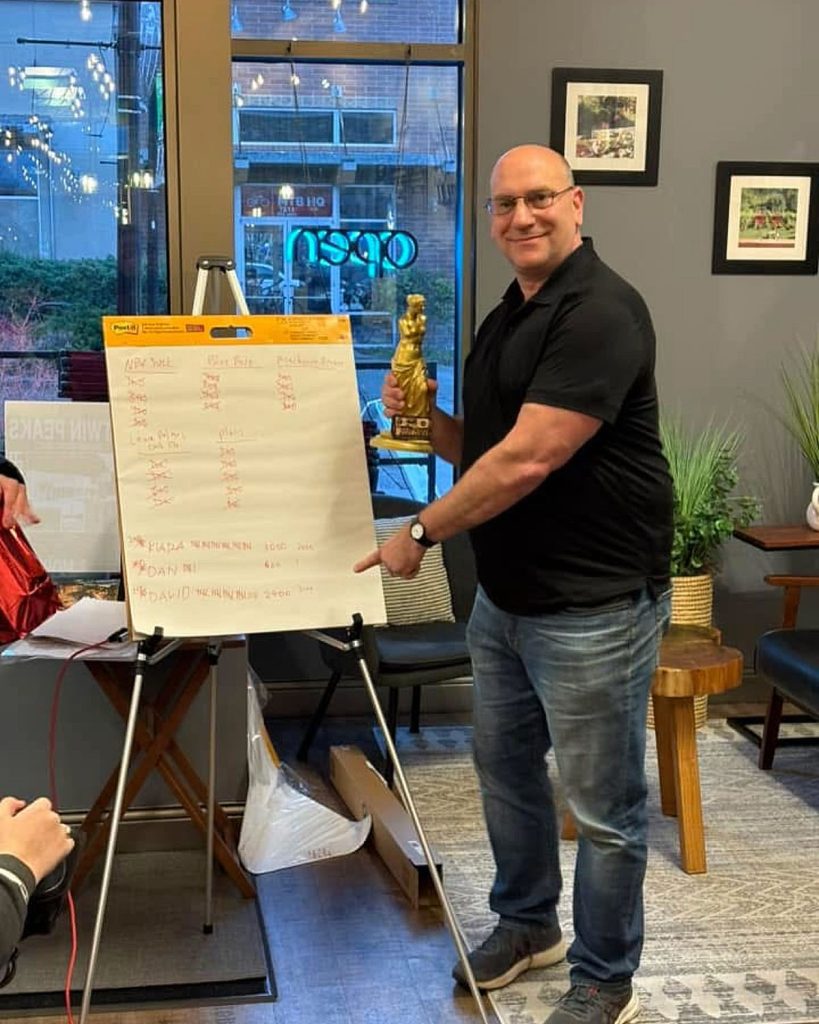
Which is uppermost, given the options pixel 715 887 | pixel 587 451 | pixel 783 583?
pixel 587 451

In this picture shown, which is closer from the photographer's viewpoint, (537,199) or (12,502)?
(537,199)

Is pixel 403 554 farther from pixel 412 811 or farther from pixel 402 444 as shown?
pixel 412 811

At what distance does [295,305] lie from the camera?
420 centimetres

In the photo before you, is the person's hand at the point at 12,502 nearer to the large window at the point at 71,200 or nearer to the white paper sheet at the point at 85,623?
the white paper sheet at the point at 85,623

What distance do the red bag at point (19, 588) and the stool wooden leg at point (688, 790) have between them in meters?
1.63

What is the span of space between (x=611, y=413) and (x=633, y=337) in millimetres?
153

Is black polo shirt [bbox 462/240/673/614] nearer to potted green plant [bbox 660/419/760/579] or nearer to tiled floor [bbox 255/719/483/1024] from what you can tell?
tiled floor [bbox 255/719/483/1024]

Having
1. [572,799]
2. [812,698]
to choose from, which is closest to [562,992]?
[572,799]

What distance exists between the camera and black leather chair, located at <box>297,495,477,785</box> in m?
3.49

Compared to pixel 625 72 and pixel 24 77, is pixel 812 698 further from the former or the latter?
pixel 24 77

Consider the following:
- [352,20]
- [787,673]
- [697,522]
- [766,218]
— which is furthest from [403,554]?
[766,218]

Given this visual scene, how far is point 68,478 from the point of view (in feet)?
10.5

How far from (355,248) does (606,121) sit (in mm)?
945

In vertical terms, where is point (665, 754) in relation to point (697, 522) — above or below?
below
